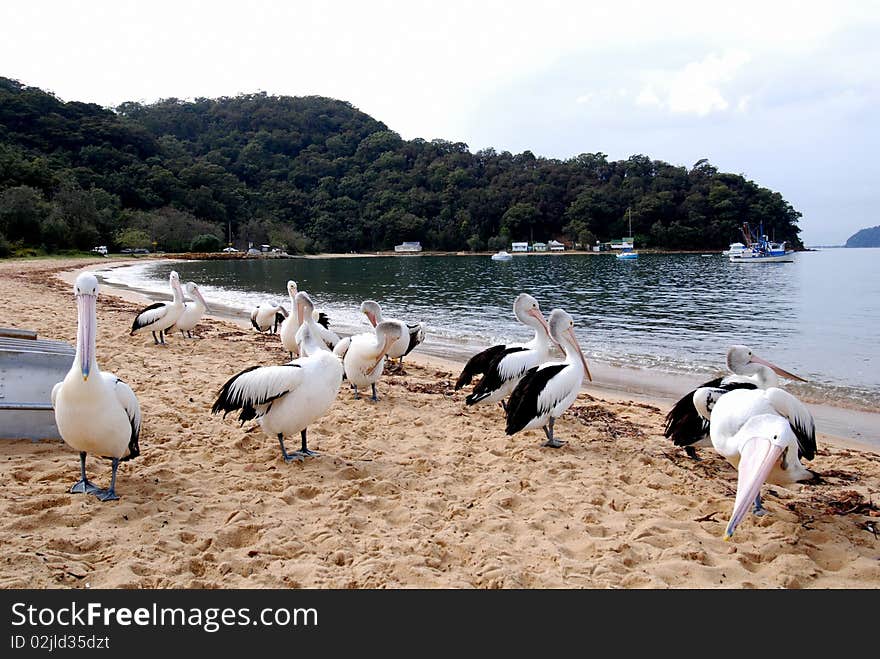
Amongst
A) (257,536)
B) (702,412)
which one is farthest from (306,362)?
(702,412)

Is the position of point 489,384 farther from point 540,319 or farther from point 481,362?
point 540,319

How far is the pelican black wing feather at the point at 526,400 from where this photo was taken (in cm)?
495

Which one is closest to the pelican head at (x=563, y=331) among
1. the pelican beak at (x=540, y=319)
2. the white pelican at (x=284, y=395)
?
the pelican beak at (x=540, y=319)

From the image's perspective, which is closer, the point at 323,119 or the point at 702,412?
the point at 702,412

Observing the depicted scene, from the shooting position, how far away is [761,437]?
3.23 m

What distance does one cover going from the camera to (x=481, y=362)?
21.1 feet

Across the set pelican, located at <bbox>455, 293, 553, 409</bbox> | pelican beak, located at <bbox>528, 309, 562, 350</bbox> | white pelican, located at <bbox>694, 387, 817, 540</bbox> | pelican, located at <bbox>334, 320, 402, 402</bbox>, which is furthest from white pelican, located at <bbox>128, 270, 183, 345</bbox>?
white pelican, located at <bbox>694, 387, 817, 540</bbox>

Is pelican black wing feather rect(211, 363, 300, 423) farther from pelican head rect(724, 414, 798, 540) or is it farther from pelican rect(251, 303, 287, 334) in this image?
pelican rect(251, 303, 287, 334)

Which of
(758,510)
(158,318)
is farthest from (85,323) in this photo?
(158,318)

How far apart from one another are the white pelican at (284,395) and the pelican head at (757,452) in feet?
9.30

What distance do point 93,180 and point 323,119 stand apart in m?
61.6

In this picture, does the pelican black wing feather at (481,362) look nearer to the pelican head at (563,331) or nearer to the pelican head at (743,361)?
the pelican head at (563,331)

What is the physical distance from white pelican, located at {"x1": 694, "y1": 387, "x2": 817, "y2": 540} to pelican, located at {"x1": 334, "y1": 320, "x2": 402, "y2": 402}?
124 inches
